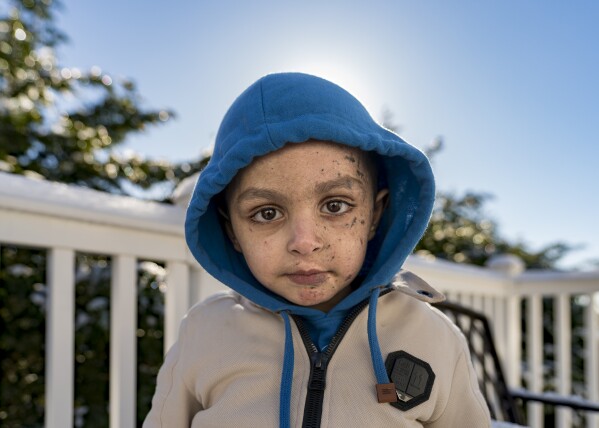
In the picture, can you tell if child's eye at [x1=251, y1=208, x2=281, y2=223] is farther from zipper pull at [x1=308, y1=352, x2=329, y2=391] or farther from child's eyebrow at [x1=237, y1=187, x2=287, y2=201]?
zipper pull at [x1=308, y1=352, x2=329, y2=391]

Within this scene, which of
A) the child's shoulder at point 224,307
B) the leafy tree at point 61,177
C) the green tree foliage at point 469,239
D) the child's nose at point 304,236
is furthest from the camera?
the green tree foliage at point 469,239

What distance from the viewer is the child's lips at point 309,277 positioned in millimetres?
959

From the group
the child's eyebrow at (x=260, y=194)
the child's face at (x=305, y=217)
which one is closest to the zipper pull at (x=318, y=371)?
the child's face at (x=305, y=217)

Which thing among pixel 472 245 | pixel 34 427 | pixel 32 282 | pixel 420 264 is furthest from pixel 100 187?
pixel 472 245

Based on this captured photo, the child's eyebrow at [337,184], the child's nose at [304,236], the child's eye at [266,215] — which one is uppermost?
the child's eyebrow at [337,184]

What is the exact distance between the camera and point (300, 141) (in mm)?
913

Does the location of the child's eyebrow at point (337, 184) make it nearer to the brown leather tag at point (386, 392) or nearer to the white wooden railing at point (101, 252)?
the brown leather tag at point (386, 392)

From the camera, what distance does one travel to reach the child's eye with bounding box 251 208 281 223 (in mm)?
957

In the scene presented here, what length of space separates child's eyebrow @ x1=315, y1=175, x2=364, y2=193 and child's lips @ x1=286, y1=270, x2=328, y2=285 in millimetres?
154

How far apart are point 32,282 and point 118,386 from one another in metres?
0.84

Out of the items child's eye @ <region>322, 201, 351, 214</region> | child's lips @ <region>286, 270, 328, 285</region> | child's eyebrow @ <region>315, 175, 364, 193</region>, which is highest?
child's eyebrow @ <region>315, 175, 364, 193</region>

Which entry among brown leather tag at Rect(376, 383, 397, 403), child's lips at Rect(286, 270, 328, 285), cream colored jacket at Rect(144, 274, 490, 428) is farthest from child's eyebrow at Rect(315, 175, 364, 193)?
brown leather tag at Rect(376, 383, 397, 403)

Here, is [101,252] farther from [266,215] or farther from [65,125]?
[65,125]

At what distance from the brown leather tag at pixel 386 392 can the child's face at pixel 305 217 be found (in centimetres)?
19
